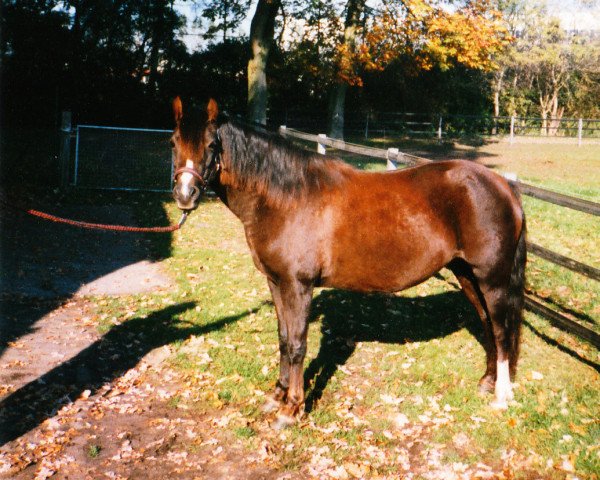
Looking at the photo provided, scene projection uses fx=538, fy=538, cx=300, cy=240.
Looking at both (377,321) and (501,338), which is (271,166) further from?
(377,321)

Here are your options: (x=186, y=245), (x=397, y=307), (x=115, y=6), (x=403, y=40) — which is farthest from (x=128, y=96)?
(x=397, y=307)

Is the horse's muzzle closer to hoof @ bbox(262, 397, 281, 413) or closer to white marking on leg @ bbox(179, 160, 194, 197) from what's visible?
white marking on leg @ bbox(179, 160, 194, 197)

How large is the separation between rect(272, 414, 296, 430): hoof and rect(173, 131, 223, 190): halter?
1.71 meters

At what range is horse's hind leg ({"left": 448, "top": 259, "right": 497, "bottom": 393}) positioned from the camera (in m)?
4.35

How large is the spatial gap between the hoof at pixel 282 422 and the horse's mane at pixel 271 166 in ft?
5.00

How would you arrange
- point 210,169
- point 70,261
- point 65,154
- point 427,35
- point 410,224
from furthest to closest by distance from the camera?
point 427,35
point 65,154
point 70,261
point 410,224
point 210,169

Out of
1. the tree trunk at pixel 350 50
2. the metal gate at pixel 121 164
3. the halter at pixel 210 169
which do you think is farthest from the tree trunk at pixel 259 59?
the halter at pixel 210 169

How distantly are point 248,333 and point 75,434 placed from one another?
2063 mm

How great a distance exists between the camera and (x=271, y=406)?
4.06 metres

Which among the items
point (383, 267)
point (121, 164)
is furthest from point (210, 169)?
point (121, 164)

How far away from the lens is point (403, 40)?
16.6m

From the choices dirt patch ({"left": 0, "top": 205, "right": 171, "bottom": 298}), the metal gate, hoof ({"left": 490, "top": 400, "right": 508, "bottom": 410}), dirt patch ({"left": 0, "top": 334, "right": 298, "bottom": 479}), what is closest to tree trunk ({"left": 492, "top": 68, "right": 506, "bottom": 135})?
the metal gate

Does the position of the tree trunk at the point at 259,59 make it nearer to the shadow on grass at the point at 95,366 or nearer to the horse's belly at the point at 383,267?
the shadow on grass at the point at 95,366

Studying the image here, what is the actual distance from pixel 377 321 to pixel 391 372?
1.08m
